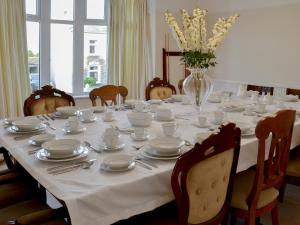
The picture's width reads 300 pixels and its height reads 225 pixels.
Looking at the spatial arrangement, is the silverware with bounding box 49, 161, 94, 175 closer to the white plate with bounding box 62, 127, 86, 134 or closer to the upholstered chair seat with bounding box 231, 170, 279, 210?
the white plate with bounding box 62, 127, 86, 134

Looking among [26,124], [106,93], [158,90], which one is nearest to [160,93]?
[158,90]

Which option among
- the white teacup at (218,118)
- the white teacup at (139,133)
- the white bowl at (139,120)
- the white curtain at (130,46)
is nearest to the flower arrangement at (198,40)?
the white teacup at (218,118)

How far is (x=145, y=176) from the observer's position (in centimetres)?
154

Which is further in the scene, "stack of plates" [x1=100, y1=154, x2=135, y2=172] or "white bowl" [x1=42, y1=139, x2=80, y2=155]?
"white bowl" [x1=42, y1=139, x2=80, y2=155]

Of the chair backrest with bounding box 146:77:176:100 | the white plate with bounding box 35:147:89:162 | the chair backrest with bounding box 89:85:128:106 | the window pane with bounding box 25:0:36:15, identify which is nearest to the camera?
the white plate with bounding box 35:147:89:162

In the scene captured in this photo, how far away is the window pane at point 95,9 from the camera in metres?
5.11

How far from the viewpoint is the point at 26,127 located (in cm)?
219

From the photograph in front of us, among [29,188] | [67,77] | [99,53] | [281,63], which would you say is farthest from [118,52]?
[29,188]

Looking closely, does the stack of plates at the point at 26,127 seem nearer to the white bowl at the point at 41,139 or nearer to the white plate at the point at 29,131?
the white plate at the point at 29,131

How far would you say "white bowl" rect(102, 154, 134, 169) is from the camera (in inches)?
62.4

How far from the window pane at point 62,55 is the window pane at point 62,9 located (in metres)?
0.12

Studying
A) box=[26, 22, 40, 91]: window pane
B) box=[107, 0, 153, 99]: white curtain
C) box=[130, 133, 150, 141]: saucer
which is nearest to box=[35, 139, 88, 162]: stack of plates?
box=[130, 133, 150, 141]: saucer

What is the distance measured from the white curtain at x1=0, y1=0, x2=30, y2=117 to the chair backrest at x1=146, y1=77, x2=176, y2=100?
5.60 feet

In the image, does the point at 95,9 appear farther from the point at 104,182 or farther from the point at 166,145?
the point at 104,182
